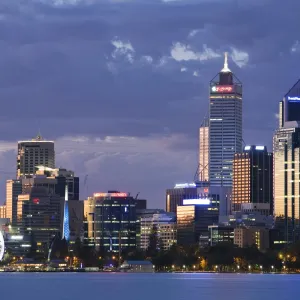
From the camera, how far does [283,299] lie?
171 metres

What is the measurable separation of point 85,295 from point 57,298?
1065cm

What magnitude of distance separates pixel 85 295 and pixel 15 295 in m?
10.2

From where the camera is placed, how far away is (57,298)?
17212cm

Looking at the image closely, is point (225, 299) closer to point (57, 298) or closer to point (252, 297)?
point (252, 297)

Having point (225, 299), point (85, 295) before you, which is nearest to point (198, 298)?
point (225, 299)

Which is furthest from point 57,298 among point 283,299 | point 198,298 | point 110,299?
point 283,299

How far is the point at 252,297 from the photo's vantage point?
176 m

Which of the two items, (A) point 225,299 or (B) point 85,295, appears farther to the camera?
(B) point 85,295

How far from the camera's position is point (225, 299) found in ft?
562

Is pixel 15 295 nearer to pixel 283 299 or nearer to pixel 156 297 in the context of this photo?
pixel 156 297

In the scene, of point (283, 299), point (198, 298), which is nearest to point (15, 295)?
point (198, 298)

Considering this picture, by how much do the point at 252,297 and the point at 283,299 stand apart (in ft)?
19.8

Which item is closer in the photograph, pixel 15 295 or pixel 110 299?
pixel 110 299

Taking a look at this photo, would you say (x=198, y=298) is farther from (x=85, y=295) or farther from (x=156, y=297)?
(x=85, y=295)
